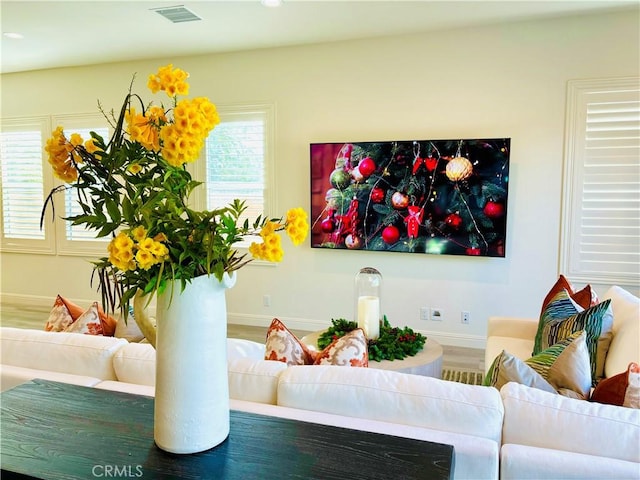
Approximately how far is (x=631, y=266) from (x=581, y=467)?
3338 millimetres

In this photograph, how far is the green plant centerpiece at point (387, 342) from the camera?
109 inches

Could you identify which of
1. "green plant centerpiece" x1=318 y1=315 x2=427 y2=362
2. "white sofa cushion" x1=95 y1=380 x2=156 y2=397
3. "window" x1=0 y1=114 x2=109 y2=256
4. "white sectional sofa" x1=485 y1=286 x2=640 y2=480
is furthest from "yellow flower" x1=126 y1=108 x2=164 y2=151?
"window" x1=0 y1=114 x2=109 y2=256

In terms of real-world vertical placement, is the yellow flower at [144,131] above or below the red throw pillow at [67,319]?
above

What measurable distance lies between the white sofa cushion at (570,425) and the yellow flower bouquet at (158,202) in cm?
82

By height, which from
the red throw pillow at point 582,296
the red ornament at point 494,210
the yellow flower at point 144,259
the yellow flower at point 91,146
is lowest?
the red throw pillow at point 582,296

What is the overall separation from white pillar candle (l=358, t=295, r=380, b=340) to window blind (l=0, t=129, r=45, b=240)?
477cm

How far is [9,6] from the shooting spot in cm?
378

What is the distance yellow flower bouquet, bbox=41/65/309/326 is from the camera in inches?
41.7

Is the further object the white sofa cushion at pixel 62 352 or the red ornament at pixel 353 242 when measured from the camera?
the red ornament at pixel 353 242

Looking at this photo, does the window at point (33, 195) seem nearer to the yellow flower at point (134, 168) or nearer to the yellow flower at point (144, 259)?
the yellow flower at point (134, 168)

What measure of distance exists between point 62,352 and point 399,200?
3162mm

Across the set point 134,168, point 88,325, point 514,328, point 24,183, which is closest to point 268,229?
point 134,168

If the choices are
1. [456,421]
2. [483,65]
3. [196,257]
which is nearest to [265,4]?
[483,65]

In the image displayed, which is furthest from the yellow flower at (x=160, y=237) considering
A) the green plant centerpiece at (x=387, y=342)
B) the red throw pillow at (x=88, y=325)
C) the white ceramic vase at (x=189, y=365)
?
the green plant centerpiece at (x=387, y=342)
